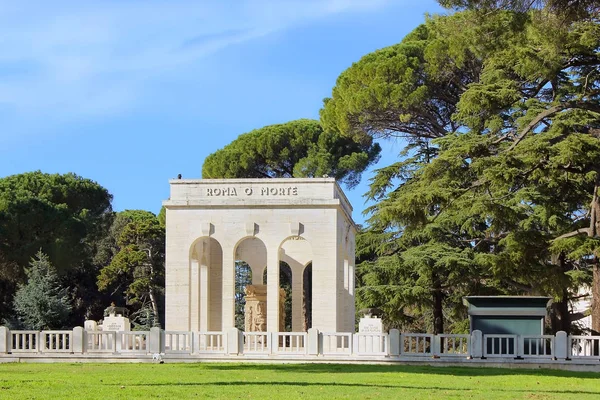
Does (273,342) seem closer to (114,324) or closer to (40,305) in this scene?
(114,324)

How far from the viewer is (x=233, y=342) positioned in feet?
88.6

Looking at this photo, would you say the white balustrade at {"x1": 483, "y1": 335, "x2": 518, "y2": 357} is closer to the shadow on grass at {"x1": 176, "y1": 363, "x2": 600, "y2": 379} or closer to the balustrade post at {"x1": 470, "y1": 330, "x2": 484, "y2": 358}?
the balustrade post at {"x1": 470, "y1": 330, "x2": 484, "y2": 358}

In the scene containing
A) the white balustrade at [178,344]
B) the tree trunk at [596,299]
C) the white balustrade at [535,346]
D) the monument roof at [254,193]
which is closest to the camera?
the white balustrade at [535,346]

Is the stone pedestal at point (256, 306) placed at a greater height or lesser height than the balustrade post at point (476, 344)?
greater

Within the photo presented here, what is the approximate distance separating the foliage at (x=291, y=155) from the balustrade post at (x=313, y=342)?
25.4m

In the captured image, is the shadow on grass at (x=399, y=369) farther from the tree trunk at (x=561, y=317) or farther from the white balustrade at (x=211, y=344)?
the tree trunk at (x=561, y=317)

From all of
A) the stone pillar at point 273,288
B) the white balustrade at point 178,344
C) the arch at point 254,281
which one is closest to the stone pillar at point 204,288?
the arch at point 254,281

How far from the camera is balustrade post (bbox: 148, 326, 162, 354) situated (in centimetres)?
2673

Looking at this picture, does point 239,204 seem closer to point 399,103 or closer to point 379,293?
point 379,293

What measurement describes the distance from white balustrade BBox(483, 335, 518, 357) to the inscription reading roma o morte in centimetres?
802

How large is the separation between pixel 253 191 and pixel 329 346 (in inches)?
241

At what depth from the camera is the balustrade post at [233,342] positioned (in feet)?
88.5

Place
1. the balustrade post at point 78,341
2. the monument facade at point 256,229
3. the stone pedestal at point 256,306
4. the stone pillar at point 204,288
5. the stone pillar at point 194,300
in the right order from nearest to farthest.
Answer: the balustrade post at point 78,341 → the monument facade at point 256,229 → the stone pillar at point 194,300 → the stone pillar at point 204,288 → the stone pedestal at point 256,306

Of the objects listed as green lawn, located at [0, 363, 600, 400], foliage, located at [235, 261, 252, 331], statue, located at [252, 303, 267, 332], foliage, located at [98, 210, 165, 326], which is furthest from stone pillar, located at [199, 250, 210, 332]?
foliage, located at [235, 261, 252, 331]
